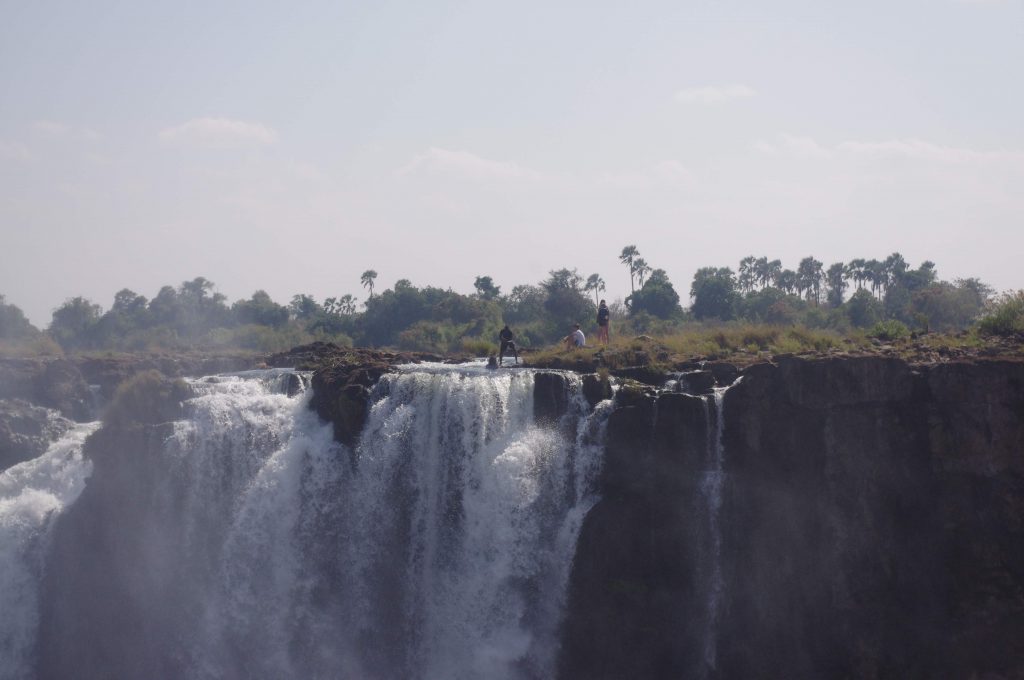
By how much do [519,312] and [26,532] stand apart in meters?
34.5

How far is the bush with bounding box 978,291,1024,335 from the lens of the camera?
22.4 metres

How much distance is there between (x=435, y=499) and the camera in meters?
21.6

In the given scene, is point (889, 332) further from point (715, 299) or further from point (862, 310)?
point (715, 299)

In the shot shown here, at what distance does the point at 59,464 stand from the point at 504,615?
11.8 m

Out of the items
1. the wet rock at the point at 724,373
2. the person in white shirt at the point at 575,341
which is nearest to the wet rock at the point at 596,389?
the wet rock at the point at 724,373

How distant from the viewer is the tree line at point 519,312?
43.1 meters

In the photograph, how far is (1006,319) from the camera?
22719mm

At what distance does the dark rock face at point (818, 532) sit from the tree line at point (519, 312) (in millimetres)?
13319

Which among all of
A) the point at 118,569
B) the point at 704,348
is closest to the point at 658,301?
the point at 704,348

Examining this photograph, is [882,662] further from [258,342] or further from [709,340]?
[258,342]

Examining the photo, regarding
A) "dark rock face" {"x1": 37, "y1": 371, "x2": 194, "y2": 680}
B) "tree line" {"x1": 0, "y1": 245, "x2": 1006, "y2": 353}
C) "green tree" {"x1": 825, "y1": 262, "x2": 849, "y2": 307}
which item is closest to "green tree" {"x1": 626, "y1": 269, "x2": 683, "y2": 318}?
"tree line" {"x1": 0, "y1": 245, "x2": 1006, "y2": 353}

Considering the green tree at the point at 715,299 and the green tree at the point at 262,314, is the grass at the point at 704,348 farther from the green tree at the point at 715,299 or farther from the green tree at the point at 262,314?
the green tree at the point at 262,314

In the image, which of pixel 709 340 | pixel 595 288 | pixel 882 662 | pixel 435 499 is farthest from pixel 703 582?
pixel 595 288

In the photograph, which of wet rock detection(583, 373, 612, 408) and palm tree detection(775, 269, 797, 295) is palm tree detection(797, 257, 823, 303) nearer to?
palm tree detection(775, 269, 797, 295)
